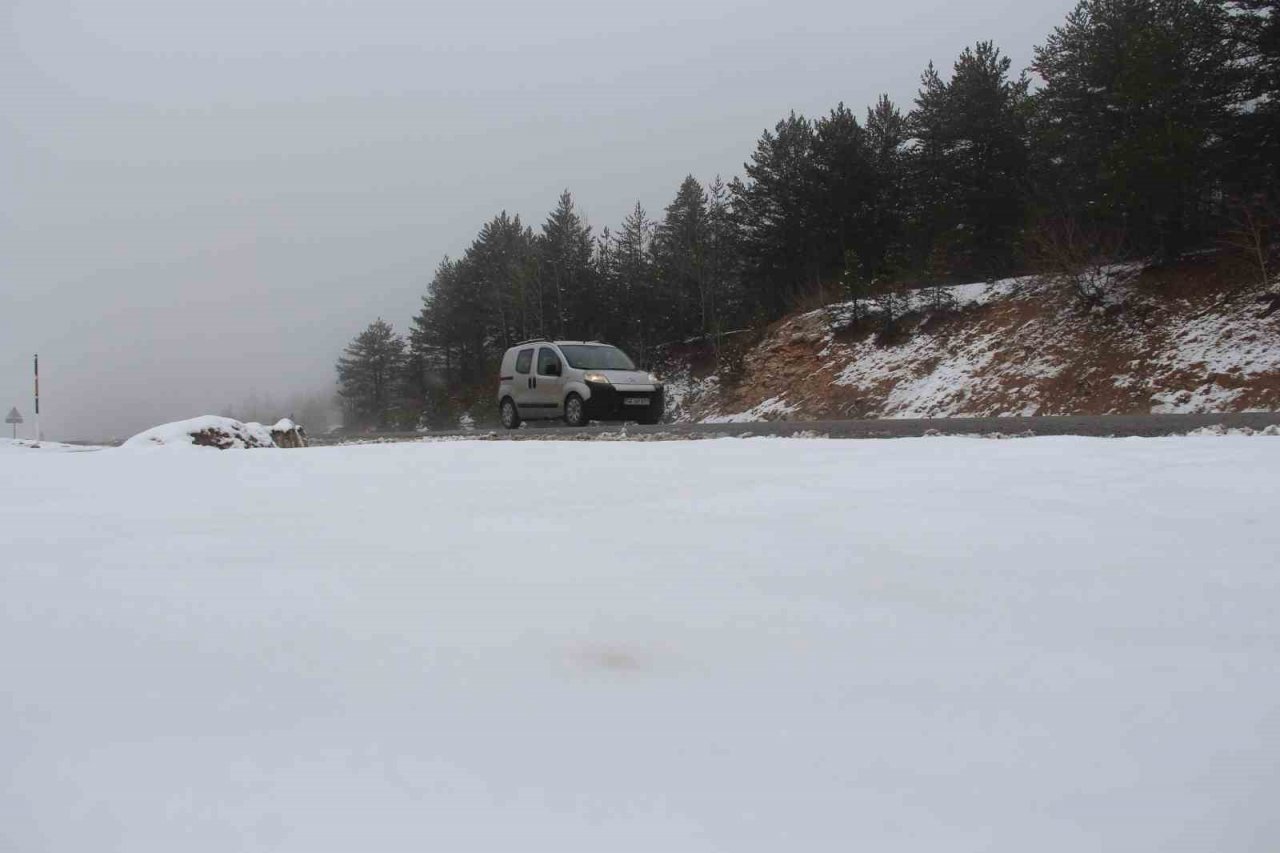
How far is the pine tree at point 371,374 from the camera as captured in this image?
178 ft

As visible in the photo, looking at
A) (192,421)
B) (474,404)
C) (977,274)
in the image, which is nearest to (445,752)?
(192,421)

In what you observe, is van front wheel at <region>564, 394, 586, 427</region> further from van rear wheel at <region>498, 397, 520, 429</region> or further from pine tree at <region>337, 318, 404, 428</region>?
pine tree at <region>337, 318, 404, 428</region>

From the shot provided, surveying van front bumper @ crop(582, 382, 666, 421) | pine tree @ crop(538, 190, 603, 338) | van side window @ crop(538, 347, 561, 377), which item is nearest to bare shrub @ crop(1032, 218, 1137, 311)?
van front bumper @ crop(582, 382, 666, 421)

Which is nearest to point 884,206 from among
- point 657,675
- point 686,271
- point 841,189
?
point 841,189

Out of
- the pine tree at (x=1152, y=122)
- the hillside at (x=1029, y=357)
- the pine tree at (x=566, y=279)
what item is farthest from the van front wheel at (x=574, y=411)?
the pine tree at (x=566, y=279)

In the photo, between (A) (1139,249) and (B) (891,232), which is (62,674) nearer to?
(A) (1139,249)

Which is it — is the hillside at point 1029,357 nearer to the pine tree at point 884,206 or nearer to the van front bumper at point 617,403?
the pine tree at point 884,206

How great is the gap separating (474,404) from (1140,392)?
3155 centimetres

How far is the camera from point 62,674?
1.63m

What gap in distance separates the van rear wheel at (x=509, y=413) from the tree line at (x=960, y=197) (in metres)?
11.9

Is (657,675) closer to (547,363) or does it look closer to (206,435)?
(206,435)

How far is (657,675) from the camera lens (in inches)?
63.4

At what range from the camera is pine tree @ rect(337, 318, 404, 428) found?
54.2 m

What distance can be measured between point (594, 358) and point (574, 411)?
107 cm
